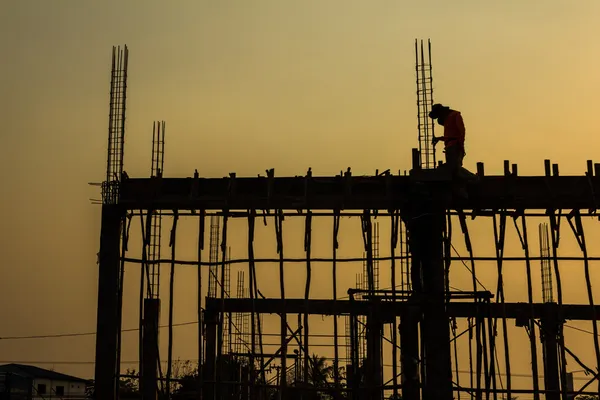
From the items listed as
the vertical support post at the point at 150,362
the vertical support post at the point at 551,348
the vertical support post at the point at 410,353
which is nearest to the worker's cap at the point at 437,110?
the vertical support post at the point at 410,353

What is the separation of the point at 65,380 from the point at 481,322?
5883cm

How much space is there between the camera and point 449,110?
679 inches

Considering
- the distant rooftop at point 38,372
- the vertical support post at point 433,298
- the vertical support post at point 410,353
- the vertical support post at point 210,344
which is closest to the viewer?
the vertical support post at point 433,298

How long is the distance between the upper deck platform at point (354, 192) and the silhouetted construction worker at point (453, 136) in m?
0.48

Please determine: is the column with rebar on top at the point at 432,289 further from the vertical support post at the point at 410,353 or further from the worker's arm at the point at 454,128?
the worker's arm at the point at 454,128

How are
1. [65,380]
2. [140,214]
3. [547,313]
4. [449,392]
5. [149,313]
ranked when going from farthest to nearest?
[65,380] → [547,313] → [149,313] → [140,214] → [449,392]

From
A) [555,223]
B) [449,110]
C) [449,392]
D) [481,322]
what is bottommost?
[449,392]

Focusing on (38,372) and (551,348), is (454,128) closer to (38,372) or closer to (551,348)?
(551,348)

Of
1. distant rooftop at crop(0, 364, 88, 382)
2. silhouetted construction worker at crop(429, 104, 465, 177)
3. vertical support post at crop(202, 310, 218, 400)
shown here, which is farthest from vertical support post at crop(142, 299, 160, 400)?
distant rooftop at crop(0, 364, 88, 382)

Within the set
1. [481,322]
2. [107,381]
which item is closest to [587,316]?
[481,322]

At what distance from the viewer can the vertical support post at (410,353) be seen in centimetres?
1694

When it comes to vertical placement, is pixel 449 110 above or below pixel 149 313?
above

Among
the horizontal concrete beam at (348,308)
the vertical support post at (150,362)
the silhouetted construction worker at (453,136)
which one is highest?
the silhouetted construction worker at (453,136)

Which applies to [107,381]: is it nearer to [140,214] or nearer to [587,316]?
[140,214]
